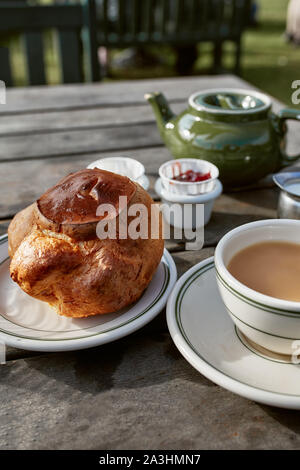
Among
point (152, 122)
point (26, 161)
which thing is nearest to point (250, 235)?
point (26, 161)

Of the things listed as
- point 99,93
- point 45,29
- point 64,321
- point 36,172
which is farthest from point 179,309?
point 45,29

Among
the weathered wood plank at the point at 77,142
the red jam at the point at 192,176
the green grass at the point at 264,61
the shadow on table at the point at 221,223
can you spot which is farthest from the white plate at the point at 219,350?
the green grass at the point at 264,61

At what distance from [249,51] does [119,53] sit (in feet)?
7.19

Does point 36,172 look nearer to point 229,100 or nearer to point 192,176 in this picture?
point 192,176

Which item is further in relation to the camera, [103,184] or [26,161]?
[26,161]

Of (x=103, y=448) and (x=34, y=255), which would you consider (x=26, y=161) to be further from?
(x=103, y=448)

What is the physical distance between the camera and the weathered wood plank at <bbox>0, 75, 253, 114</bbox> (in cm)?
221

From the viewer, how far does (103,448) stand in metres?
0.65

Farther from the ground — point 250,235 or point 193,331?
Result: point 250,235

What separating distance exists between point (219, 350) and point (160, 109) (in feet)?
3.14

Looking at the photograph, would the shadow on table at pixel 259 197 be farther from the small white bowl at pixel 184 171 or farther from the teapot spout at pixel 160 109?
the teapot spout at pixel 160 109

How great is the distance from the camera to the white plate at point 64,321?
2.55ft

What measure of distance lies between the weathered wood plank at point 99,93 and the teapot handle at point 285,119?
37.5 inches

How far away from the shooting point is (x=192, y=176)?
1282mm
